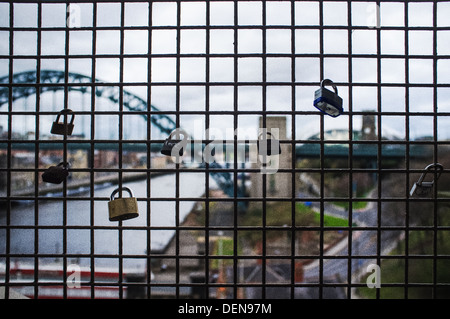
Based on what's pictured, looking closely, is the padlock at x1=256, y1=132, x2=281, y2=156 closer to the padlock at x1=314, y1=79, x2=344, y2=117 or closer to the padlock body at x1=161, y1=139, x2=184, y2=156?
the padlock at x1=314, y1=79, x2=344, y2=117

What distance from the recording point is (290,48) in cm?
225

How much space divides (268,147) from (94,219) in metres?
1.42

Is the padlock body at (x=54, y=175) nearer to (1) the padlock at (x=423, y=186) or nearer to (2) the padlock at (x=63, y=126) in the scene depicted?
(2) the padlock at (x=63, y=126)

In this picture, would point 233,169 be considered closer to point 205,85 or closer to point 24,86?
point 205,85

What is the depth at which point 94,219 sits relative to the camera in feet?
7.39

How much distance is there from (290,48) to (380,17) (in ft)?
2.39

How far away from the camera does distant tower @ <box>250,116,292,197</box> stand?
7.33 ft

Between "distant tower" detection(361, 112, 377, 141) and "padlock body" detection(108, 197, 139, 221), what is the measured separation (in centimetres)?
183

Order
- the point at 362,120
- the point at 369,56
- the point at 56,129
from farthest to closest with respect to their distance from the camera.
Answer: the point at 362,120
the point at 369,56
the point at 56,129

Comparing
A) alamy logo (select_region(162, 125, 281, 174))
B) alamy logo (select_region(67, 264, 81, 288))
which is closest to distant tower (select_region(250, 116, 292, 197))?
alamy logo (select_region(162, 125, 281, 174))

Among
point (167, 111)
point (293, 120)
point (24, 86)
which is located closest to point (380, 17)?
point (293, 120)

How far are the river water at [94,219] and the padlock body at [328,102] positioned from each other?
0.97 metres

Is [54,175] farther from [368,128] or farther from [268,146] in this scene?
[368,128]

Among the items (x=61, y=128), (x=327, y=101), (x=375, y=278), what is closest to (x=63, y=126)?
(x=61, y=128)
